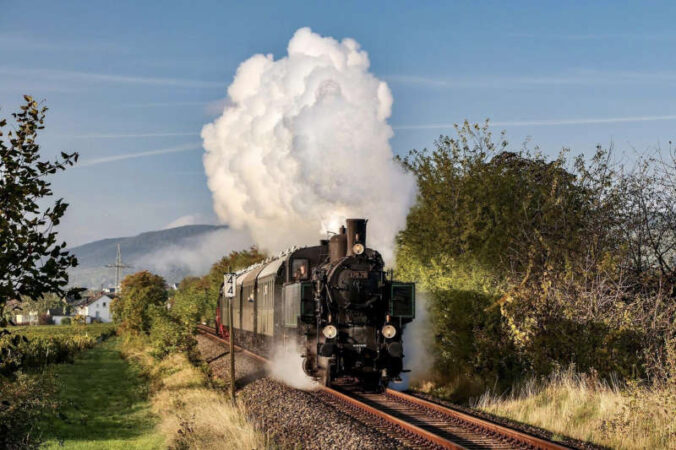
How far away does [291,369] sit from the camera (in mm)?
20219

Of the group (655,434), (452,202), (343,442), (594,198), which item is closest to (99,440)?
A: (343,442)

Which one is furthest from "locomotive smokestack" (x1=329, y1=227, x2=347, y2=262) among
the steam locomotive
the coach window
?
the coach window

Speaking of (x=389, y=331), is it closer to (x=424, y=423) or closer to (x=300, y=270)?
(x=424, y=423)

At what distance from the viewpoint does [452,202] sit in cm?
2403

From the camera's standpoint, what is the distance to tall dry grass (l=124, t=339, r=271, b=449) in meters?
12.8

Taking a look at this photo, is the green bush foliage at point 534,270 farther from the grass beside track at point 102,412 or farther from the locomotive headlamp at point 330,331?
the grass beside track at point 102,412

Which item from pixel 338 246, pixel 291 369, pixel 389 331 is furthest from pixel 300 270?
pixel 389 331

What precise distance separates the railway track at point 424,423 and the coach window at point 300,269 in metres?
3.17

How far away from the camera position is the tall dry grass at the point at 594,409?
1234 cm

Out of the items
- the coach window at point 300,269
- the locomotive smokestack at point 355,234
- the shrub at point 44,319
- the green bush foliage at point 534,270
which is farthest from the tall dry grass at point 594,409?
the shrub at point 44,319

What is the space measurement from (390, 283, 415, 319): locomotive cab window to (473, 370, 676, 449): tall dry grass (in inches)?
107

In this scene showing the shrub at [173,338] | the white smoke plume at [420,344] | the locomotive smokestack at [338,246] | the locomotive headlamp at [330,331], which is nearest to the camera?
the locomotive headlamp at [330,331]

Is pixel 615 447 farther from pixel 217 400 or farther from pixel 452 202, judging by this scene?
pixel 452 202

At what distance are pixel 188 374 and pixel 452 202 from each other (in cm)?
1002
